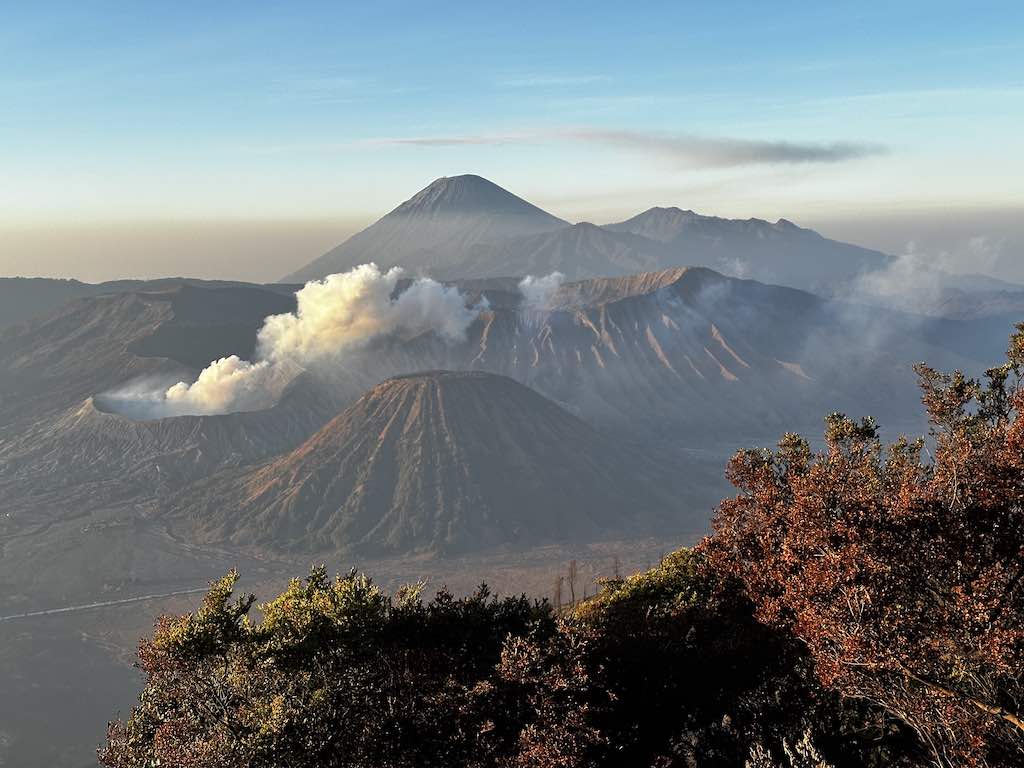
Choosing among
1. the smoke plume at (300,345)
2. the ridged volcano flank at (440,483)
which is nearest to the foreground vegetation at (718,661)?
the ridged volcano flank at (440,483)

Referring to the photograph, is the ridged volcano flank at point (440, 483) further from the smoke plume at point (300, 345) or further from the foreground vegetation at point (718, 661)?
the foreground vegetation at point (718, 661)

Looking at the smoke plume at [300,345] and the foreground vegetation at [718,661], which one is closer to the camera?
the foreground vegetation at [718,661]

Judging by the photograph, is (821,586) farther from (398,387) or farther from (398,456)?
(398,387)

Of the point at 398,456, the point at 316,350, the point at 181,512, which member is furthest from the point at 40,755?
the point at 316,350

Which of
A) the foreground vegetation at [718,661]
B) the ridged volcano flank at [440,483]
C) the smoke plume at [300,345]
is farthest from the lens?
the smoke plume at [300,345]

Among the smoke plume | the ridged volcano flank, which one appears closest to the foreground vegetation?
the ridged volcano flank

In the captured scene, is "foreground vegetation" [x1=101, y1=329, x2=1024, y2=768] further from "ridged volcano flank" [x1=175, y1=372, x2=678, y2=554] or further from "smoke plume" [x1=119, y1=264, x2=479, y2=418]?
"smoke plume" [x1=119, y1=264, x2=479, y2=418]
